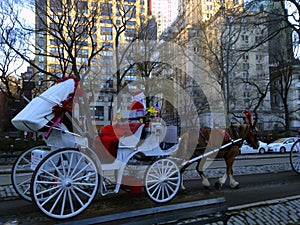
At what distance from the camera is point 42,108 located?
576cm

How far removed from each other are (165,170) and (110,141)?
4.54ft

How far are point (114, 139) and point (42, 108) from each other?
5.36 ft

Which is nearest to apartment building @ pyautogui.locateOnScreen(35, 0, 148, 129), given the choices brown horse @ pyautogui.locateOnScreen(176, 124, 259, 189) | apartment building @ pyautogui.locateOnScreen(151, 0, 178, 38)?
apartment building @ pyautogui.locateOnScreen(151, 0, 178, 38)

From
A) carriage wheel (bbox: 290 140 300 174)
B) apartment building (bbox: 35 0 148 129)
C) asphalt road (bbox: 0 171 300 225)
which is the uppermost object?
apartment building (bbox: 35 0 148 129)

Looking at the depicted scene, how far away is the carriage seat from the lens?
21.6 feet

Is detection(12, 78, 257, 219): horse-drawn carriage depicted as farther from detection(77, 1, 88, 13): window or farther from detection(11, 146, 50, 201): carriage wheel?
detection(77, 1, 88, 13): window

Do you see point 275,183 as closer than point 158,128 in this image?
No

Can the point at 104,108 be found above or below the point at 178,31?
below

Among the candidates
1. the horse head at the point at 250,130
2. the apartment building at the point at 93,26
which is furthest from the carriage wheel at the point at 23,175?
the apartment building at the point at 93,26

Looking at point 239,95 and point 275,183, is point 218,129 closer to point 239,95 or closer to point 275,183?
point 275,183

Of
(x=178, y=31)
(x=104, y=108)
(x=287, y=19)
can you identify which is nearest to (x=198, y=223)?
(x=104, y=108)

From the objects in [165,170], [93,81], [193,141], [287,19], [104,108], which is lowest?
[165,170]

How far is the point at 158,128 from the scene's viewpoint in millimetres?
7074

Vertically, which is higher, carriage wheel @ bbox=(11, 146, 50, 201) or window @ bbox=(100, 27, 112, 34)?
window @ bbox=(100, 27, 112, 34)
